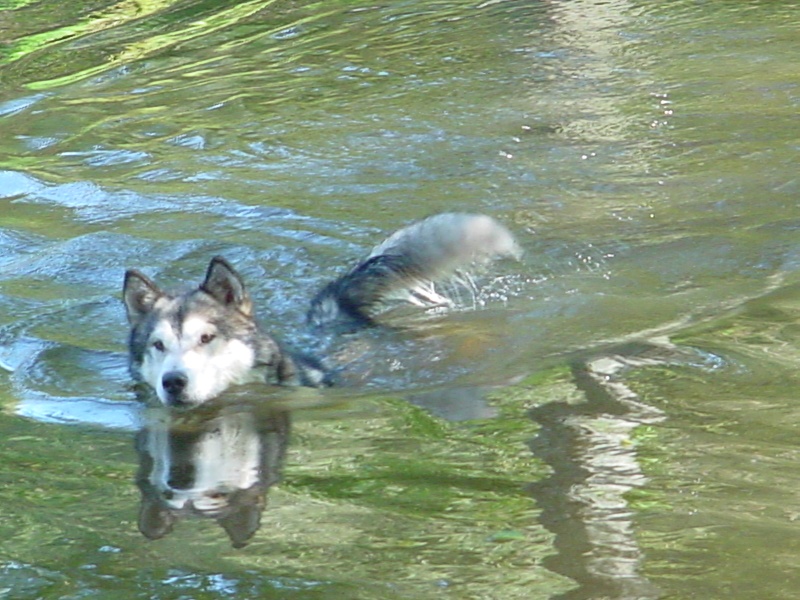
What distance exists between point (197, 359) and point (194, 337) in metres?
0.15

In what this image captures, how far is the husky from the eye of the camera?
6.74m

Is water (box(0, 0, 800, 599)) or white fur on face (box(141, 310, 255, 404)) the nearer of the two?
water (box(0, 0, 800, 599))

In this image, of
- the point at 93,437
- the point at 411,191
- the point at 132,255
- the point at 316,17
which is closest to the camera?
the point at 93,437

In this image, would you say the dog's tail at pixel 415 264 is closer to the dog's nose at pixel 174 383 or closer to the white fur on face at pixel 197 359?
the white fur on face at pixel 197 359

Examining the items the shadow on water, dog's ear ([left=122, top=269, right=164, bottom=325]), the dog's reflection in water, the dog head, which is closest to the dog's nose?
the dog head

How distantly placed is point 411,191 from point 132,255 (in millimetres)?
2021

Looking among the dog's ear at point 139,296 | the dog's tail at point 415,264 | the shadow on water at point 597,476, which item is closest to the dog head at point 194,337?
the dog's ear at point 139,296

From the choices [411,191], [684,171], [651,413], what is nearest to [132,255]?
[411,191]

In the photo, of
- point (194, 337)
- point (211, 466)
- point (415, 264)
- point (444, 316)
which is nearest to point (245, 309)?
point (194, 337)

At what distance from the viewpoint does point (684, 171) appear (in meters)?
9.66

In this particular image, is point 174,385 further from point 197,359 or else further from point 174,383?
point 197,359

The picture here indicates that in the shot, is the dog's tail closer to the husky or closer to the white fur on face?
the husky

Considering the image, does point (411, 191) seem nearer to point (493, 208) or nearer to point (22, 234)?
point (493, 208)

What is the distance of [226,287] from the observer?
23.3 feet
